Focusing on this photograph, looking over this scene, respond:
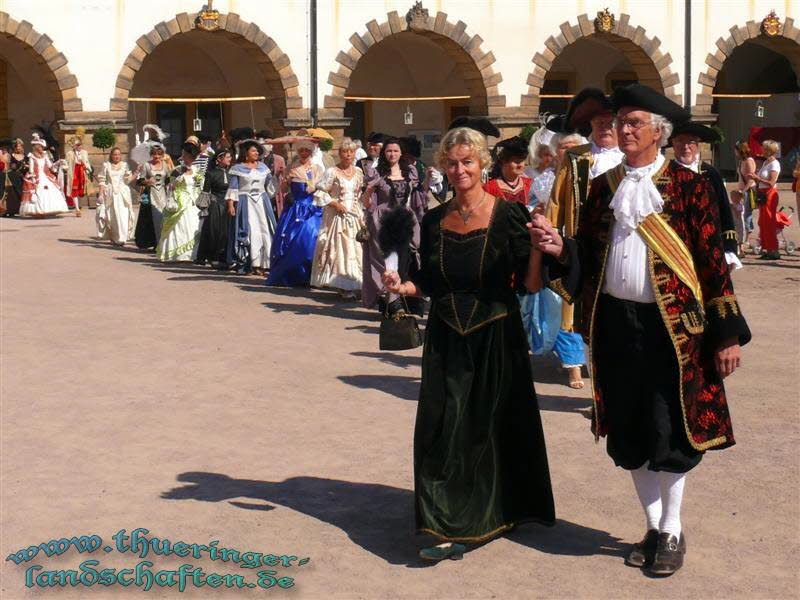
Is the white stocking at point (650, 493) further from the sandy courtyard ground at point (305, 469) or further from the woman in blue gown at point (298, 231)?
the woman in blue gown at point (298, 231)

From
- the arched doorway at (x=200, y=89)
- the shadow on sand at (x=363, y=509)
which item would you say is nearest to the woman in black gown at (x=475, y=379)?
the shadow on sand at (x=363, y=509)

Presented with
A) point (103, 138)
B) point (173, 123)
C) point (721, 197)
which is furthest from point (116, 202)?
point (721, 197)

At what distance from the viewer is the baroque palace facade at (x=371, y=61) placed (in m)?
26.4

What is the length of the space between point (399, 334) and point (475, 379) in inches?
69.3

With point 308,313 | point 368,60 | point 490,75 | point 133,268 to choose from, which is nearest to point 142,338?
point 308,313

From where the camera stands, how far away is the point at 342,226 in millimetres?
13641

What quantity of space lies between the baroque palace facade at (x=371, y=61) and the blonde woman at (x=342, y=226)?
13.6 m

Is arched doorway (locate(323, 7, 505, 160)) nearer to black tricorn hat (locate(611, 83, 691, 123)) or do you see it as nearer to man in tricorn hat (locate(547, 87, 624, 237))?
man in tricorn hat (locate(547, 87, 624, 237))

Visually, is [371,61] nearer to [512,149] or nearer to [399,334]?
[512,149]

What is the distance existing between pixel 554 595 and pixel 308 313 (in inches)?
305

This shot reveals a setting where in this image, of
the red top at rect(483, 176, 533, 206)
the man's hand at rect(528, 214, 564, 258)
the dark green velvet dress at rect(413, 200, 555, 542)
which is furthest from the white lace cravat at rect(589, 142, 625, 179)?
the man's hand at rect(528, 214, 564, 258)

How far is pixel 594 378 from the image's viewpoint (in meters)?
5.36

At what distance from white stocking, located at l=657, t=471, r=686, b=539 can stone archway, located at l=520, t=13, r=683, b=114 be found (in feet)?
80.9

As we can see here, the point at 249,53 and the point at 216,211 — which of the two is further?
the point at 249,53
